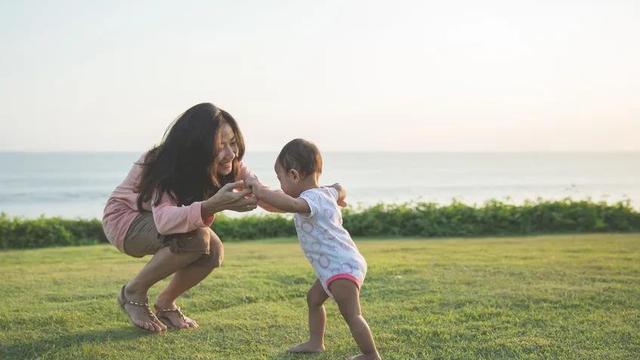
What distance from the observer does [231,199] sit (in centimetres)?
359

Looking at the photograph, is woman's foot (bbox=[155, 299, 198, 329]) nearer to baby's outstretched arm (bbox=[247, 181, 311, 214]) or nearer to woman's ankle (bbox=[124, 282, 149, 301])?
woman's ankle (bbox=[124, 282, 149, 301])

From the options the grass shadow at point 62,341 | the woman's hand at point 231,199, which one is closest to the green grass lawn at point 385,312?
the grass shadow at point 62,341

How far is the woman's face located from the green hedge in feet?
30.8

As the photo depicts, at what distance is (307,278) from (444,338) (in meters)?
2.13

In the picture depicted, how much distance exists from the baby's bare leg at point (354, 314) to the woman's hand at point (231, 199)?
0.66 metres

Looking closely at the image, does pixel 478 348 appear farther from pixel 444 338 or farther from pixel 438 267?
pixel 438 267

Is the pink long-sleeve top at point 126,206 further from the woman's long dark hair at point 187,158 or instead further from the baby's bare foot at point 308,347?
the baby's bare foot at point 308,347

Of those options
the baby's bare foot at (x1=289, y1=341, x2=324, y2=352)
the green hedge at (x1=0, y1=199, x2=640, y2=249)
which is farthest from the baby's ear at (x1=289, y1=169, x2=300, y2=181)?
the green hedge at (x1=0, y1=199, x2=640, y2=249)

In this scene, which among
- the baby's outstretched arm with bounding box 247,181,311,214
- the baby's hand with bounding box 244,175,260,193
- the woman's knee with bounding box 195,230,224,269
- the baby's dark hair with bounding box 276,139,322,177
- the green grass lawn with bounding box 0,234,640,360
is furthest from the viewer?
the woman's knee with bounding box 195,230,224,269

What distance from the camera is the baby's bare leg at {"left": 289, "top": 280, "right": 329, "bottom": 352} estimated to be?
3594mm

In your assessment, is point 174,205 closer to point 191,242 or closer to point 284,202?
point 191,242

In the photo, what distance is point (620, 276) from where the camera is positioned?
5.66 m

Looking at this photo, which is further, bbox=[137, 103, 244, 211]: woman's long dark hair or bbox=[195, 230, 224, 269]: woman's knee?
bbox=[195, 230, 224, 269]: woman's knee

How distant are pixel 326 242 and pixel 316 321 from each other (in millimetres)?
495
